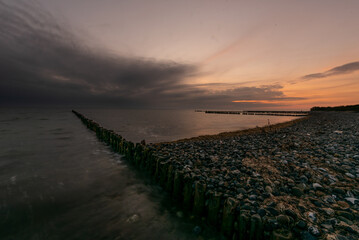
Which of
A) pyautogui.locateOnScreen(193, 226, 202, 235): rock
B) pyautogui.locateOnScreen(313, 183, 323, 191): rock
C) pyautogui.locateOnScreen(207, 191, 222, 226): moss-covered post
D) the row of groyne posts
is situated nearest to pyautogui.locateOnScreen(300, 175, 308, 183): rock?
pyautogui.locateOnScreen(313, 183, 323, 191): rock

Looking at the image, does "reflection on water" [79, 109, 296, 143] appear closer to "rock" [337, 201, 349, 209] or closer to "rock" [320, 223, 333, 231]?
"rock" [337, 201, 349, 209]

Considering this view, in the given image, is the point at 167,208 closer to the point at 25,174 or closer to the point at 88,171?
the point at 88,171

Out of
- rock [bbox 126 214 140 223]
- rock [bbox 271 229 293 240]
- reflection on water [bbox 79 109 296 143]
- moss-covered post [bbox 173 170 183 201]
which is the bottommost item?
reflection on water [bbox 79 109 296 143]

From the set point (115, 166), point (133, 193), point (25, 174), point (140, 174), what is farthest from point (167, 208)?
point (25, 174)

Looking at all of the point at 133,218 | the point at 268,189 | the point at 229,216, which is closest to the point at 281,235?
the point at 229,216

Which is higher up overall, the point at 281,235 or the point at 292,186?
the point at 281,235

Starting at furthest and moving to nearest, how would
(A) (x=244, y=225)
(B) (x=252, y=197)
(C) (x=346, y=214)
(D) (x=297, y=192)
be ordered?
(D) (x=297, y=192)
(B) (x=252, y=197)
(C) (x=346, y=214)
(A) (x=244, y=225)

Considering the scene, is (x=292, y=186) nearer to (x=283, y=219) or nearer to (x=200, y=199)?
(x=283, y=219)

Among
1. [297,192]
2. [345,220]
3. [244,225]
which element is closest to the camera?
[244,225]

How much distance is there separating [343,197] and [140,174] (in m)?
7.66

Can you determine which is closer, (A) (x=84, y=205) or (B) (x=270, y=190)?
(B) (x=270, y=190)

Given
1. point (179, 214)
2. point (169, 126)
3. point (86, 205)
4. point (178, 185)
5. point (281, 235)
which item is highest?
point (281, 235)

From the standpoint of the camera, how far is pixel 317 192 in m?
4.55

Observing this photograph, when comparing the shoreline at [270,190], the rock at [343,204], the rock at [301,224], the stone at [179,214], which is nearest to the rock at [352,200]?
the shoreline at [270,190]
